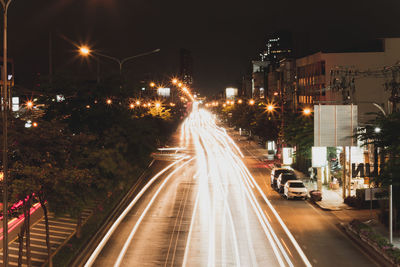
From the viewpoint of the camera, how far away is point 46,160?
60.1 feet

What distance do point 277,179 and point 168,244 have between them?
17845 millimetres

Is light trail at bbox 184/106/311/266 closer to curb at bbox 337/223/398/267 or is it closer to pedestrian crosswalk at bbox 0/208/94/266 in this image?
curb at bbox 337/223/398/267

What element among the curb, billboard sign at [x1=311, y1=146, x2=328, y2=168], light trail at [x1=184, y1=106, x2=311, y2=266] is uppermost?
billboard sign at [x1=311, y1=146, x2=328, y2=168]

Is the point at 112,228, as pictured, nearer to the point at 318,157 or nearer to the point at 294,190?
the point at 294,190

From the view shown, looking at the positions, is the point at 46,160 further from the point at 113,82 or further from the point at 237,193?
the point at 237,193

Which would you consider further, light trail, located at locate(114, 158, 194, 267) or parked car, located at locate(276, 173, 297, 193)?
parked car, located at locate(276, 173, 297, 193)

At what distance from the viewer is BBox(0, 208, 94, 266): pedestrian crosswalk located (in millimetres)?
21023

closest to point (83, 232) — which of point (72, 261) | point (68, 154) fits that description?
point (72, 261)

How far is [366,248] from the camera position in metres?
22.5

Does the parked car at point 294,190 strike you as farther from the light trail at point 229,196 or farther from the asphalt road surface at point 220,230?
the light trail at point 229,196

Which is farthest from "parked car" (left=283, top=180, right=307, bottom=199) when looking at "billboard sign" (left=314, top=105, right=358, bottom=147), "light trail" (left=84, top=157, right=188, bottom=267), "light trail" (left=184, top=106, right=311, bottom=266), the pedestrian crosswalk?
the pedestrian crosswalk

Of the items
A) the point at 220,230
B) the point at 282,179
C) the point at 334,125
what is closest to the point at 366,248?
the point at 220,230

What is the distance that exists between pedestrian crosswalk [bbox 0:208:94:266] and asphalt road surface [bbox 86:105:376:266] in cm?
207

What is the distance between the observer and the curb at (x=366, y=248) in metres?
20.3
